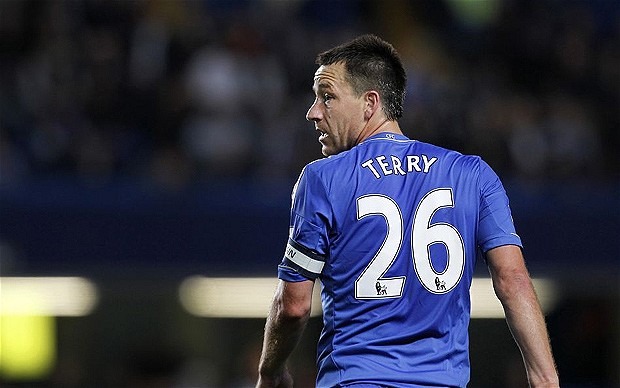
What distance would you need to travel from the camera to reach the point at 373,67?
486 centimetres

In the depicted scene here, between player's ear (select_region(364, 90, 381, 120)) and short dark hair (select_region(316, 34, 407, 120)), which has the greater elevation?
short dark hair (select_region(316, 34, 407, 120))

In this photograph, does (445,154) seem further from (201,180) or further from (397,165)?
(201,180)

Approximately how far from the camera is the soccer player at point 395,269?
457 cm

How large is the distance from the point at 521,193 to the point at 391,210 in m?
7.58

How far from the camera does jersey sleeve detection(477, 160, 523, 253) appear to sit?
186 inches

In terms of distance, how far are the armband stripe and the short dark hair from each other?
0.65 meters

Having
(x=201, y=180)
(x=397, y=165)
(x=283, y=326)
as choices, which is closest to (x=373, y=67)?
(x=397, y=165)

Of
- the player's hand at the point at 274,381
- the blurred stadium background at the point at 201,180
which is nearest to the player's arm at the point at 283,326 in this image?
the player's hand at the point at 274,381

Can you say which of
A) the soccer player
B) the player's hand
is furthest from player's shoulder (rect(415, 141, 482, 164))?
the player's hand

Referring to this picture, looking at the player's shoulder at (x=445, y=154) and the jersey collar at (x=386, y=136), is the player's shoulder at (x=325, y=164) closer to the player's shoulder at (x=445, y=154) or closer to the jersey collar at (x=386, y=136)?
the jersey collar at (x=386, y=136)

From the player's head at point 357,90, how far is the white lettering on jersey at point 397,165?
22 centimetres

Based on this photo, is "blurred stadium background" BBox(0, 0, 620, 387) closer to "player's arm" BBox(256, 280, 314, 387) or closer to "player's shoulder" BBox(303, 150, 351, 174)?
"player's arm" BBox(256, 280, 314, 387)

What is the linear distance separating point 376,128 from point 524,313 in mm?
878

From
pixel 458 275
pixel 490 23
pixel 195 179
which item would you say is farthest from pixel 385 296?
pixel 490 23
